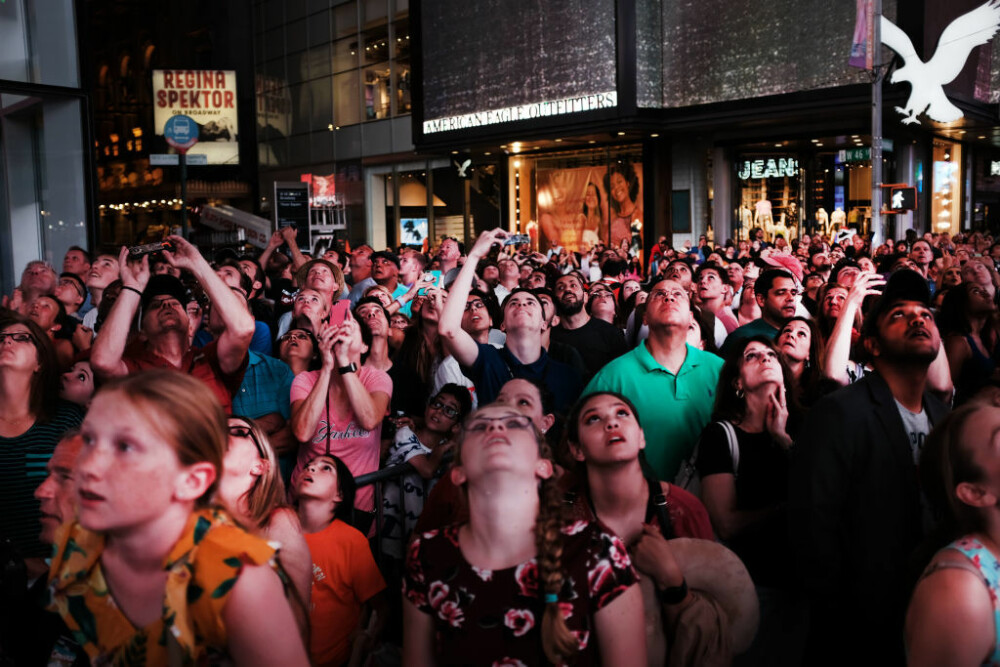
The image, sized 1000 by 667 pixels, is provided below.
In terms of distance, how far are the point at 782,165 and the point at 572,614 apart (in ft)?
93.7

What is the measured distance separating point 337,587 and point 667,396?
233 cm

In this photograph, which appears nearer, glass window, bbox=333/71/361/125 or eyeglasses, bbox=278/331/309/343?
eyeglasses, bbox=278/331/309/343

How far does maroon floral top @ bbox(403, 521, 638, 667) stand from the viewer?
2652mm

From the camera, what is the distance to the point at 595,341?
7438 mm

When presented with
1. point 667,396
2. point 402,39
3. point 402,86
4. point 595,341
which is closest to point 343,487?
point 667,396

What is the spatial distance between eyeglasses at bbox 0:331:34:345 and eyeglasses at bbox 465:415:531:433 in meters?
2.52

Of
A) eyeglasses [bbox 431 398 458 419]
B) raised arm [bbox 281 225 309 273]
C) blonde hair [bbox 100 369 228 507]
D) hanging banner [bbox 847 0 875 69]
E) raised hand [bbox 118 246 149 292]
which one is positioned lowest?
eyeglasses [bbox 431 398 458 419]

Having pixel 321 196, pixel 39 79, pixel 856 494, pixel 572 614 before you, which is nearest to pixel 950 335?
pixel 856 494

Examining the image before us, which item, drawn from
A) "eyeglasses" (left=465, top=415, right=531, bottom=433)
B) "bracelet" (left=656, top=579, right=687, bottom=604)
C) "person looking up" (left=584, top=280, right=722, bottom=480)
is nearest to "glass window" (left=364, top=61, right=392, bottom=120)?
"person looking up" (left=584, top=280, right=722, bottom=480)

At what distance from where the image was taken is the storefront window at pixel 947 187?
30562mm

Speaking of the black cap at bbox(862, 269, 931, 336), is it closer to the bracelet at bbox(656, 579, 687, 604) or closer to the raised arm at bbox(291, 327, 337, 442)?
the bracelet at bbox(656, 579, 687, 604)

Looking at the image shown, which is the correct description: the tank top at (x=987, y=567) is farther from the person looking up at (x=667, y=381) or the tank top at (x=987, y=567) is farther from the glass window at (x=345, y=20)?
the glass window at (x=345, y=20)

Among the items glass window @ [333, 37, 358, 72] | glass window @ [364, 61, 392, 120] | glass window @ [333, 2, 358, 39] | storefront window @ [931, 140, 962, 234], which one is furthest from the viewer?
glass window @ [333, 37, 358, 72]

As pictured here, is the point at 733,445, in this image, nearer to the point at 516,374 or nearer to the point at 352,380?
the point at 516,374
